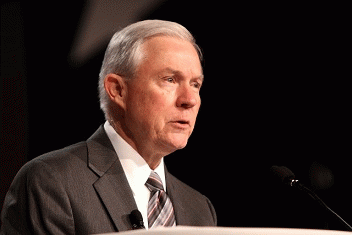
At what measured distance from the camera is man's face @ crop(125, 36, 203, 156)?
236 cm

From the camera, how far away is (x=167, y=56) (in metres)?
2.40

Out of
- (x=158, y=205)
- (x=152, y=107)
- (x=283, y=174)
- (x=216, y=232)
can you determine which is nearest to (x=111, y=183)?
(x=158, y=205)

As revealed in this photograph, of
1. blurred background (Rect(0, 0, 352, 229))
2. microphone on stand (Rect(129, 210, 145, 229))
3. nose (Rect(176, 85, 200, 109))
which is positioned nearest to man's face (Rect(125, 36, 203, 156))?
nose (Rect(176, 85, 200, 109))

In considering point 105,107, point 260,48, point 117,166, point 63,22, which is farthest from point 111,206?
point 260,48

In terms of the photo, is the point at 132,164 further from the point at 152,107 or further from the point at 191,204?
the point at 191,204

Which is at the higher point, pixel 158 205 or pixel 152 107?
pixel 152 107

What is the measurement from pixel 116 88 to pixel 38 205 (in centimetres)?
66

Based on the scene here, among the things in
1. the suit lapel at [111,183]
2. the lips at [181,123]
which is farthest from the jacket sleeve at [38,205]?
the lips at [181,123]

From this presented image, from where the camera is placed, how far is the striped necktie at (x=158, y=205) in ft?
7.62

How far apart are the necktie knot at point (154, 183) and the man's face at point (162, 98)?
0.10m

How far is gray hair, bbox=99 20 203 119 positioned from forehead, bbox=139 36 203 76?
0.09ft

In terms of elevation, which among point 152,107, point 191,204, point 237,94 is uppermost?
point 152,107

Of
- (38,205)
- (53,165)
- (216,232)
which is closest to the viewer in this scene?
(216,232)

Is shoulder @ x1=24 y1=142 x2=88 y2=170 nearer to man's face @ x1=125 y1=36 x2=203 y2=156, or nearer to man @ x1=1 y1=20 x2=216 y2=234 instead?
man @ x1=1 y1=20 x2=216 y2=234
